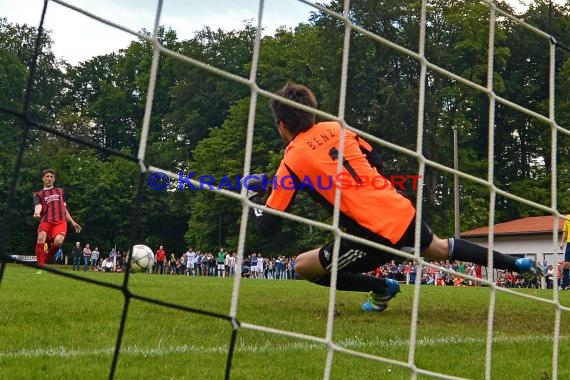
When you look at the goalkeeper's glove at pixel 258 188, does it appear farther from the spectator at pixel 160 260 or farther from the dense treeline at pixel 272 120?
the spectator at pixel 160 260

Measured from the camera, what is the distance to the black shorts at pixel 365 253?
165 inches

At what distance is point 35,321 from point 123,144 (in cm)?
3385

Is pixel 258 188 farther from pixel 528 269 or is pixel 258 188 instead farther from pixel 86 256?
pixel 86 256

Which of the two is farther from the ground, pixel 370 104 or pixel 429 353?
pixel 370 104

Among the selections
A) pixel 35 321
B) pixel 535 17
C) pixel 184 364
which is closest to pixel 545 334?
pixel 184 364

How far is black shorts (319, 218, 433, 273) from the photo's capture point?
4.20 m

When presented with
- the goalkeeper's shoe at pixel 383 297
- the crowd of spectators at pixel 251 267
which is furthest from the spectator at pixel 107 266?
the goalkeeper's shoe at pixel 383 297

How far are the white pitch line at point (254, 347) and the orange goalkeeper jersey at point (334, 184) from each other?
39.4 inches

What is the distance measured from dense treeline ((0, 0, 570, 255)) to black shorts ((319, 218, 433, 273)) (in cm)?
1645

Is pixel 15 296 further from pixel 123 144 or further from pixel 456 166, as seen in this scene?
pixel 123 144

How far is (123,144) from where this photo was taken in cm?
3859

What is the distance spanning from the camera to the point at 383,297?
6.14 metres

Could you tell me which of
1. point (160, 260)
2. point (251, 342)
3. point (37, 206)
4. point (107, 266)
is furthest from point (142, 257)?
point (160, 260)

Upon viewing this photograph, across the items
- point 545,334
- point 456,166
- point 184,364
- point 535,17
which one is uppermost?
point 535,17
